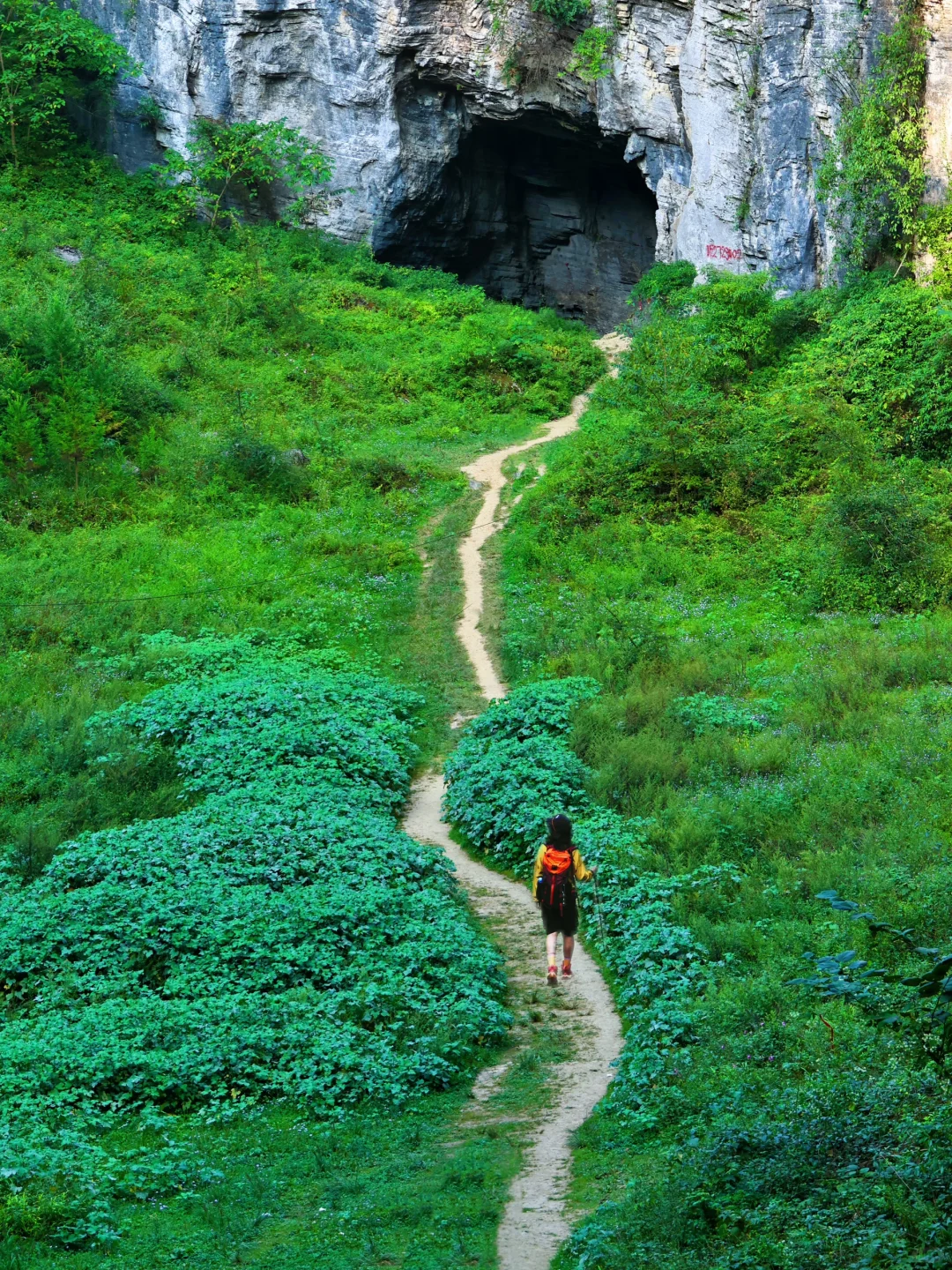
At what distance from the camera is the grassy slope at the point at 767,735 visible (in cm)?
668

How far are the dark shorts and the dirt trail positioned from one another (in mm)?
513

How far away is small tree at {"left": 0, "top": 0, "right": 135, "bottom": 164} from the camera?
36000 millimetres

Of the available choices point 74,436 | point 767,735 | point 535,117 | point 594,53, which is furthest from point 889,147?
point 74,436

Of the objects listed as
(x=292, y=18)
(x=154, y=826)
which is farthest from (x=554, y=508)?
(x=292, y=18)

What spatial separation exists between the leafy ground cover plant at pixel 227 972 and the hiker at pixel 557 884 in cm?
65

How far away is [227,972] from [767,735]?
742 cm

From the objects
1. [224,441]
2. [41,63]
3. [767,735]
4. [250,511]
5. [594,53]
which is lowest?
[767,735]

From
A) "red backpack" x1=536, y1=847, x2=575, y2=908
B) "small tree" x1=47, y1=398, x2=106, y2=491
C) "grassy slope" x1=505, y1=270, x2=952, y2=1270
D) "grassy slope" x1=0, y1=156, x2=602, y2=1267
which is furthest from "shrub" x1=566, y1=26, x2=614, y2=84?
"red backpack" x1=536, y1=847, x2=575, y2=908

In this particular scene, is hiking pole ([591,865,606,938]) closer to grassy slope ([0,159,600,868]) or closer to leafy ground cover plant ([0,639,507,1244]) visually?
leafy ground cover plant ([0,639,507,1244])

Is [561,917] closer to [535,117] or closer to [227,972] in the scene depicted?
[227,972]

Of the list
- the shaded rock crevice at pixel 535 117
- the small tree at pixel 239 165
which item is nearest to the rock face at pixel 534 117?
the shaded rock crevice at pixel 535 117

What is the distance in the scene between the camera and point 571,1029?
34.4 feet

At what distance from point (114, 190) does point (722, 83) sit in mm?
17542

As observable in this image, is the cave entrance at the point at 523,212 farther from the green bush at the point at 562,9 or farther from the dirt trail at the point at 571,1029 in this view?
the dirt trail at the point at 571,1029
